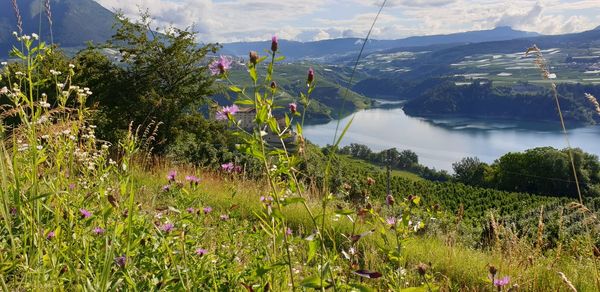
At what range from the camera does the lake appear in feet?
265

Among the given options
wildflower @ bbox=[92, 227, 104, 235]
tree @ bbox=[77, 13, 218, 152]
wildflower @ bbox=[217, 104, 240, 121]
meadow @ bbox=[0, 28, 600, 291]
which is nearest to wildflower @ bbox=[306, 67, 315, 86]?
meadow @ bbox=[0, 28, 600, 291]

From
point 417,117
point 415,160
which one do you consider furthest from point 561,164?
point 417,117

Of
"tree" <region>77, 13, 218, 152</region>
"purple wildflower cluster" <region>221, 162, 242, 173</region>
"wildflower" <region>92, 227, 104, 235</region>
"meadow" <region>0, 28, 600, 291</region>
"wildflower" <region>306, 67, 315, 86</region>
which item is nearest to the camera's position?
"meadow" <region>0, 28, 600, 291</region>

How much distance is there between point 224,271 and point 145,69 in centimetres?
1763

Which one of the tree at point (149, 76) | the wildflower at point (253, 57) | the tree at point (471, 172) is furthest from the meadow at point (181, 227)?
the tree at point (471, 172)

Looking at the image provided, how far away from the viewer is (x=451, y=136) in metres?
99.4

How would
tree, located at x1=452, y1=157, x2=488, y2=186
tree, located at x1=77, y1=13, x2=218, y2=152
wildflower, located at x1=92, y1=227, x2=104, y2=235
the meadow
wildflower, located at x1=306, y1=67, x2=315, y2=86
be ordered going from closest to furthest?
the meadow
wildflower, located at x1=306, y1=67, x2=315, y2=86
wildflower, located at x1=92, y1=227, x2=104, y2=235
tree, located at x1=77, y1=13, x2=218, y2=152
tree, located at x1=452, y1=157, x2=488, y2=186

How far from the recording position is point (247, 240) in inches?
90.4

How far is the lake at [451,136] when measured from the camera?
8075cm

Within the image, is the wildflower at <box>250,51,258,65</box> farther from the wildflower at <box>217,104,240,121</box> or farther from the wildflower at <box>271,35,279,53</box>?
the wildflower at <box>217,104,240,121</box>

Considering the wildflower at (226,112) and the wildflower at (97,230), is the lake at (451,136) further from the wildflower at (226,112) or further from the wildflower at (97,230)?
the wildflower at (226,112)

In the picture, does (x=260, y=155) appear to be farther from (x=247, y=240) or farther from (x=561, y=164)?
(x=561, y=164)

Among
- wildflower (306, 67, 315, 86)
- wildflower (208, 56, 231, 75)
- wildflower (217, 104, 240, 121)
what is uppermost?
wildflower (208, 56, 231, 75)

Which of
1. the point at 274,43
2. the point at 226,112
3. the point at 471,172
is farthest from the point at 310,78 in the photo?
the point at 471,172
